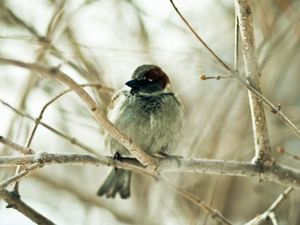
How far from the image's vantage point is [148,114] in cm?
389

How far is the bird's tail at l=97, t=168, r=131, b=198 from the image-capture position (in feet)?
14.3

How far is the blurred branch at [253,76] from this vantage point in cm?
294

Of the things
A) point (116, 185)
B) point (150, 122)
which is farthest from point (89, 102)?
point (116, 185)

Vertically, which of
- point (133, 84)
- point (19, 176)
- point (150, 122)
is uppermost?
point (133, 84)

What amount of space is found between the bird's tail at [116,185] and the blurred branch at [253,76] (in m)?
1.40

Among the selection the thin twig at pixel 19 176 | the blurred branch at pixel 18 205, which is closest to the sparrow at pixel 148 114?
the blurred branch at pixel 18 205

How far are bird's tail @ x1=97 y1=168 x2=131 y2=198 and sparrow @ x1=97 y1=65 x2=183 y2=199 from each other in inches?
17.6

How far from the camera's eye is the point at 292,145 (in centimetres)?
578

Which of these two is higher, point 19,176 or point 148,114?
point 148,114

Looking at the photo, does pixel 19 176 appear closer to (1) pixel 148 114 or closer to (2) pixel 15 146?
(2) pixel 15 146

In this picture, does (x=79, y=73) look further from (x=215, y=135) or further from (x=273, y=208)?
(x=273, y=208)

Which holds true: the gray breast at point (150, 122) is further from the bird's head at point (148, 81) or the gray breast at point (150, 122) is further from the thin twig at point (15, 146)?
the thin twig at point (15, 146)

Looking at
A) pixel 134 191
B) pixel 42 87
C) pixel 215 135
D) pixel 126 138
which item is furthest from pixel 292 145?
pixel 126 138

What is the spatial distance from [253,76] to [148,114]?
98cm
